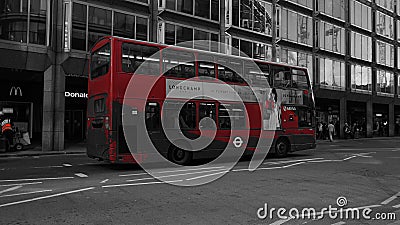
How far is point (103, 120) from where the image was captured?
37.8ft

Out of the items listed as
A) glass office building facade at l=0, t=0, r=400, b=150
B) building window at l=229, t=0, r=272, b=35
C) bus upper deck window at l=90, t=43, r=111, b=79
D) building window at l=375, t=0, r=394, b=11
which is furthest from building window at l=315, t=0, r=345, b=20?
bus upper deck window at l=90, t=43, r=111, b=79

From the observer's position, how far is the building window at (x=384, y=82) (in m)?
42.2

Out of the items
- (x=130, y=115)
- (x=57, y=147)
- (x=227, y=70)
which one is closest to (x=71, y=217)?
(x=130, y=115)

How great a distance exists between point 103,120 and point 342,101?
3023 centimetres

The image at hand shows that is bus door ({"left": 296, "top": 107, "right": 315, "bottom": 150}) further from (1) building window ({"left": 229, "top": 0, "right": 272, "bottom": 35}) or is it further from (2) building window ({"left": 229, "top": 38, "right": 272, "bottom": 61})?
(1) building window ({"left": 229, "top": 0, "right": 272, "bottom": 35})

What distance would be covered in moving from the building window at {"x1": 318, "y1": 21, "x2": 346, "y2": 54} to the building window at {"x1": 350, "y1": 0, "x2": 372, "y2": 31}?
3109 millimetres

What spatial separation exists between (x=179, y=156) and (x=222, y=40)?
15985 millimetres

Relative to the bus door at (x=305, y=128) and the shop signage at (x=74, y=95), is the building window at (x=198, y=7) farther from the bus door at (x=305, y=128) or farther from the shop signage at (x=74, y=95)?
the bus door at (x=305, y=128)

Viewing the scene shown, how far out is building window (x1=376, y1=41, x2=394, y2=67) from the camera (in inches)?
1683

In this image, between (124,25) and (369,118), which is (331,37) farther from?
(124,25)

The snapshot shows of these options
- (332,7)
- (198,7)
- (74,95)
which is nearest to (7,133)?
(74,95)

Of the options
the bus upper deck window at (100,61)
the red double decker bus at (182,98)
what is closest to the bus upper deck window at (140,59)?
the red double decker bus at (182,98)

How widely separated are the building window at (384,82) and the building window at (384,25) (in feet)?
15.4

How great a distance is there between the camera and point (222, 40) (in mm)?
27016
